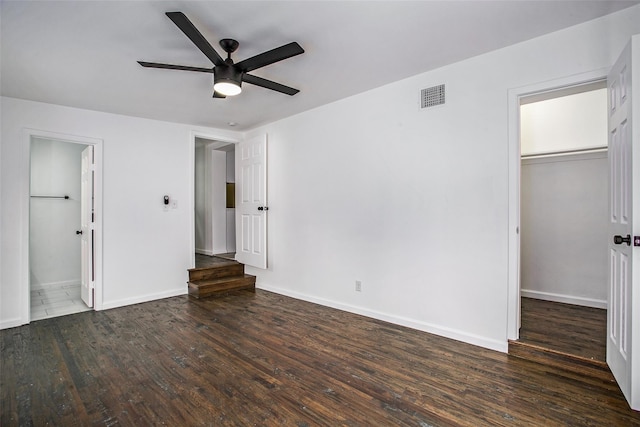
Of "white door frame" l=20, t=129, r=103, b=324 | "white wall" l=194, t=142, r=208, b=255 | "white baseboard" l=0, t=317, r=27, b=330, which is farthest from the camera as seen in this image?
"white wall" l=194, t=142, r=208, b=255

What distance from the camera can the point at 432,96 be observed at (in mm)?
3000

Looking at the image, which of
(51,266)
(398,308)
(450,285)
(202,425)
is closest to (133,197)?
(51,266)

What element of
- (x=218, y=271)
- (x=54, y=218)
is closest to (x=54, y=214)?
(x=54, y=218)

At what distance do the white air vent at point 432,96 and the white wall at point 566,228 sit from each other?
1.77m

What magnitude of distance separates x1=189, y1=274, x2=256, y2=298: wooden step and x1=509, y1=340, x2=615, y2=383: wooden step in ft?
11.8

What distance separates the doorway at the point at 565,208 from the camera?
3486 mm

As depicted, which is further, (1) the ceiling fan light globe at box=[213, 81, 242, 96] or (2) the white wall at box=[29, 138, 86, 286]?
(2) the white wall at box=[29, 138, 86, 286]

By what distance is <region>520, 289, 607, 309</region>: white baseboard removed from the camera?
3488mm

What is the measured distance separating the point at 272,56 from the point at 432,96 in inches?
65.3

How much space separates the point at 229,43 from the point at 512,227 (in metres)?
2.67

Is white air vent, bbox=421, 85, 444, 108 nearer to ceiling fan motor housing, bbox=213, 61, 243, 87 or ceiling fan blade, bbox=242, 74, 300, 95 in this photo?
ceiling fan blade, bbox=242, 74, 300, 95

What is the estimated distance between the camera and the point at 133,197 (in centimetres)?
424

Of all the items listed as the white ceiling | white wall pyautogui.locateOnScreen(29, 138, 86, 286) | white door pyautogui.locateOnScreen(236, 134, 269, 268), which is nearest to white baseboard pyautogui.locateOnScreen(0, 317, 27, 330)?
white wall pyautogui.locateOnScreen(29, 138, 86, 286)

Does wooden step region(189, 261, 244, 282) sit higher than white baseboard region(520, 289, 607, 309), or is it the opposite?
wooden step region(189, 261, 244, 282)
